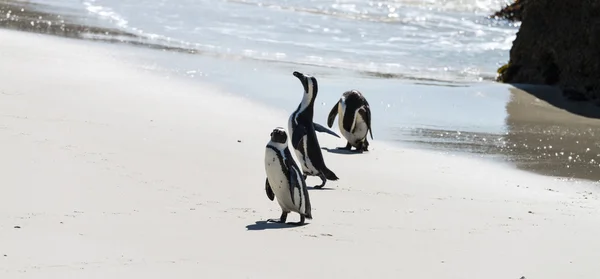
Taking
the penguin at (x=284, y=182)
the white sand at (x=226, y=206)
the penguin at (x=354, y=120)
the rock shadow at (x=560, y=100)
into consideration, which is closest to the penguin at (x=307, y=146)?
the white sand at (x=226, y=206)

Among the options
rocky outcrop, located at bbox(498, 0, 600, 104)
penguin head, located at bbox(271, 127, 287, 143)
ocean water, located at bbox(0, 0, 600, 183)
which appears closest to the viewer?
penguin head, located at bbox(271, 127, 287, 143)

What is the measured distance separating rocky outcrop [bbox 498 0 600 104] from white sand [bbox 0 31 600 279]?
5.08m

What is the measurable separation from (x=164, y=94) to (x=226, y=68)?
124 inches

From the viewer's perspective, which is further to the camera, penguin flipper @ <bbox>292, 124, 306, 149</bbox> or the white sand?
penguin flipper @ <bbox>292, 124, 306, 149</bbox>

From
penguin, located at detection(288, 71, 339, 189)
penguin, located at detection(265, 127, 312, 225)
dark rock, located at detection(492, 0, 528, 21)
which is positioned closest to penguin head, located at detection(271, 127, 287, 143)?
penguin, located at detection(265, 127, 312, 225)

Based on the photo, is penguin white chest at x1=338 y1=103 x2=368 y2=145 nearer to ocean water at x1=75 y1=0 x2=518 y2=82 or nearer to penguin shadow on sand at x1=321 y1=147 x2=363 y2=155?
penguin shadow on sand at x1=321 y1=147 x2=363 y2=155

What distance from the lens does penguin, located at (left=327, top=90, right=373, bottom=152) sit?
10.0 meters

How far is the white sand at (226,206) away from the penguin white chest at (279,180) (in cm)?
18

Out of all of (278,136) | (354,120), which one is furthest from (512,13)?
(278,136)

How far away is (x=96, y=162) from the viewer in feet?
24.6

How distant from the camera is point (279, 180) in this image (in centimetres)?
675

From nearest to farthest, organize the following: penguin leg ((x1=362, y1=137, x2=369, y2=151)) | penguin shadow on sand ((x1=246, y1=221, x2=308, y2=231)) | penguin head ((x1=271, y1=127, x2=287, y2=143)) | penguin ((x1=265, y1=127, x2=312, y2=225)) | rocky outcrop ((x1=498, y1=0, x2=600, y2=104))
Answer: penguin shadow on sand ((x1=246, y1=221, x2=308, y2=231))
penguin ((x1=265, y1=127, x2=312, y2=225))
penguin head ((x1=271, y1=127, x2=287, y2=143))
penguin leg ((x1=362, y1=137, x2=369, y2=151))
rocky outcrop ((x1=498, y1=0, x2=600, y2=104))

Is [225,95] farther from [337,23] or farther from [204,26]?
[337,23]

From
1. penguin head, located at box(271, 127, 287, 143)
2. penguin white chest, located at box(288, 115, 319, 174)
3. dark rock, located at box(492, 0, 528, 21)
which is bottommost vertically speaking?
penguin white chest, located at box(288, 115, 319, 174)
